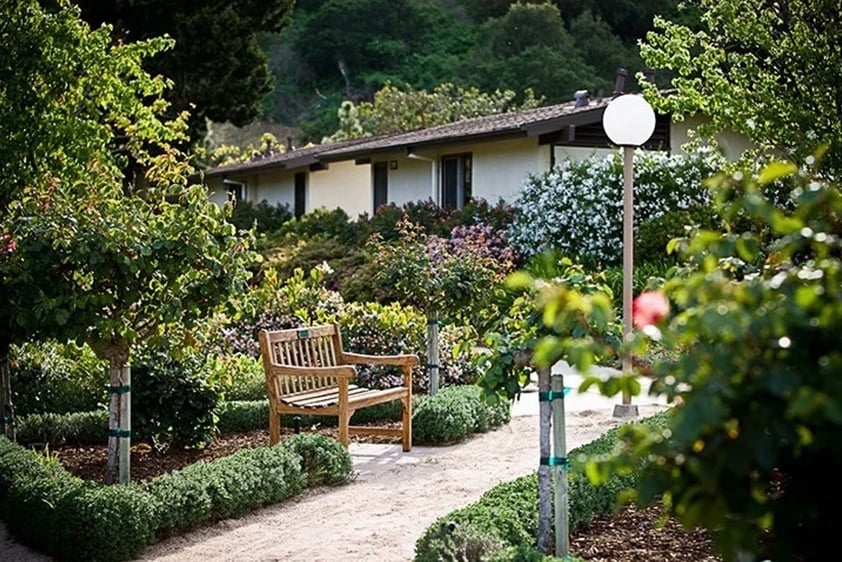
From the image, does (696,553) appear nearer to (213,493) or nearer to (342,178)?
(213,493)

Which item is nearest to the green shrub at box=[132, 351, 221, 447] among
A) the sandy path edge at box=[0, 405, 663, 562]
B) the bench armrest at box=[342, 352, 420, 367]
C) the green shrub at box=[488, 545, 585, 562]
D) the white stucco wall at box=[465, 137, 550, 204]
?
the sandy path edge at box=[0, 405, 663, 562]

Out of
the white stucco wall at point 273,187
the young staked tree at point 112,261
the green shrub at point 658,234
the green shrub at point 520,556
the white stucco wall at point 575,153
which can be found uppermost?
the white stucco wall at point 273,187

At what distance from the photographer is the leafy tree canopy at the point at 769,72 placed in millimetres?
Answer: 8305

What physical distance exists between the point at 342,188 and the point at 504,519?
2543cm

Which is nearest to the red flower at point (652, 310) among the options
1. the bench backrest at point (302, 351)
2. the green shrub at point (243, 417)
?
the bench backrest at point (302, 351)

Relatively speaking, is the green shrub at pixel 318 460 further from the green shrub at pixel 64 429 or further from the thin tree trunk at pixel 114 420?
the green shrub at pixel 64 429

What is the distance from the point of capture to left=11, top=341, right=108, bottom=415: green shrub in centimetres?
1081

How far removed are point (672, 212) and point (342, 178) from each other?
13652mm

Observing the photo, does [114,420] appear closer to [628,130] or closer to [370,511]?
[370,511]

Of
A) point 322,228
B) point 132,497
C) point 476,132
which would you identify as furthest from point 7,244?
point 322,228

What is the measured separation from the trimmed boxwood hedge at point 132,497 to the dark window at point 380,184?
19.6m

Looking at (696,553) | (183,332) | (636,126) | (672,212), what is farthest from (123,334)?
(672,212)

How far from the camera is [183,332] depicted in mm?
8289

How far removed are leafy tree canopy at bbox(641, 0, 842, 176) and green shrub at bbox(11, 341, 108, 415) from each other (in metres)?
6.16
